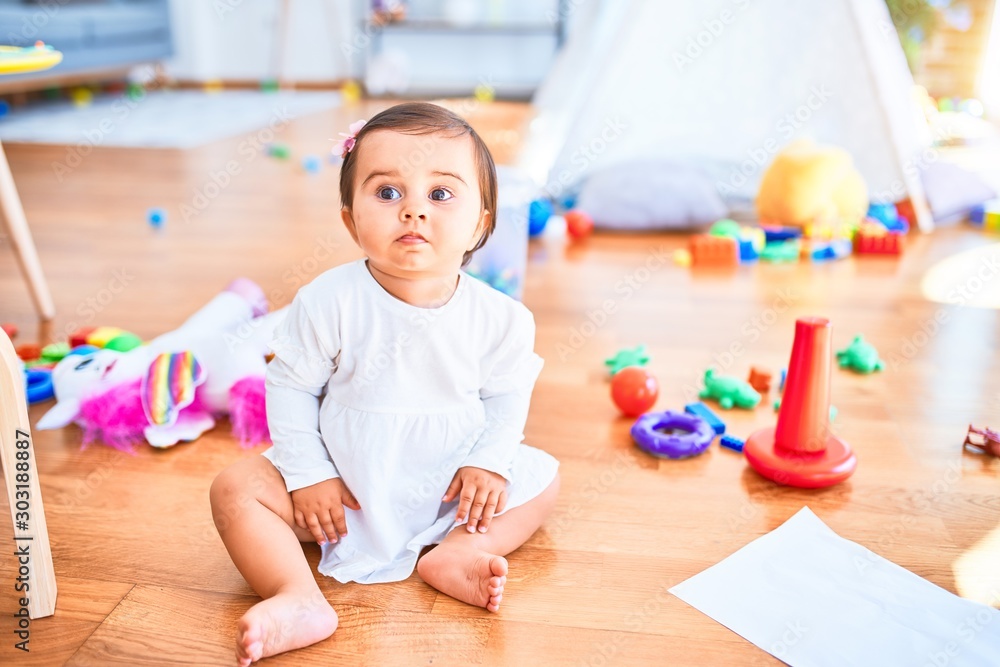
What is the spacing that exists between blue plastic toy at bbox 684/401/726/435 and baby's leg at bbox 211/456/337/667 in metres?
0.59

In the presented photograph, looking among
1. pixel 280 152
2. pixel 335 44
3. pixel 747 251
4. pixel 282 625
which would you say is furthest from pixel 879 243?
pixel 335 44

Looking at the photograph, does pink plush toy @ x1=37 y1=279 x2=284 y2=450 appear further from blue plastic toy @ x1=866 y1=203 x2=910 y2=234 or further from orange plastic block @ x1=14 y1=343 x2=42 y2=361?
blue plastic toy @ x1=866 y1=203 x2=910 y2=234

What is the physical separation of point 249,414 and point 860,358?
934 mm

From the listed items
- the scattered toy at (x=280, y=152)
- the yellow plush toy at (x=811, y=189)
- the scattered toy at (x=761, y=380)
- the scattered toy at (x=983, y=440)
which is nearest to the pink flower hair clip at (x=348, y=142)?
the scattered toy at (x=761, y=380)

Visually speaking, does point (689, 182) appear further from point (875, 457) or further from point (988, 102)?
point (988, 102)

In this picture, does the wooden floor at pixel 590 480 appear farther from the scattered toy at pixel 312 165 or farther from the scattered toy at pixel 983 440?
the scattered toy at pixel 312 165

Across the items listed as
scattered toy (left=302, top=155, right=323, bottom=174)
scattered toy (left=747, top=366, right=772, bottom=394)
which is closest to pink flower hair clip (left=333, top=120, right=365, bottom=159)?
scattered toy (left=747, top=366, right=772, bottom=394)

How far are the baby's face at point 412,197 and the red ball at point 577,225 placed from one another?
1343 mm

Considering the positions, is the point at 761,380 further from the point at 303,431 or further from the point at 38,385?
the point at 38,385

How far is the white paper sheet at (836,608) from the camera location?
78cm

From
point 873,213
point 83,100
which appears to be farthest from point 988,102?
point 83,100

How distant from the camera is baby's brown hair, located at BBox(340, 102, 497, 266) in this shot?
2.73ft

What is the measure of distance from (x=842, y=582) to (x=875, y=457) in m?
0.31

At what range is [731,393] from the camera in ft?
4.23
